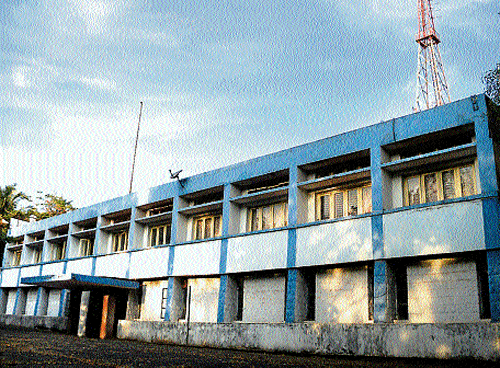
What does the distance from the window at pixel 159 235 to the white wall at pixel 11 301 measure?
16.6 m

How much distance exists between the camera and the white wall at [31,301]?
123 feet

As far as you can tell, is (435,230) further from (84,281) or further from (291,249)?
(84,281)

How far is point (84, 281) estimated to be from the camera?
24.7 metres

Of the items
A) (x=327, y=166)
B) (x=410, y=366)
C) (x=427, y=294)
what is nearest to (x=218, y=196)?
(x=327, y=166)

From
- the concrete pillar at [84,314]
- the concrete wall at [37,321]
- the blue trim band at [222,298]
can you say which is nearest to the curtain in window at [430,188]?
the blue trim band at [222,298]

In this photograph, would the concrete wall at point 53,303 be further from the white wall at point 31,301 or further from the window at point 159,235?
the window at point 159,235

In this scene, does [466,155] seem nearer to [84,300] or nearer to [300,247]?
[300,247]

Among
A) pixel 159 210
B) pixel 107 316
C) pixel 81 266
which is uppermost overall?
pixel 159 210

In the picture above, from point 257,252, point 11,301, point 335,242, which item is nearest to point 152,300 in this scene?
point 257,252

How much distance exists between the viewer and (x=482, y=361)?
48.3ft

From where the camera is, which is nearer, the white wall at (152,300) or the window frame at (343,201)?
the window frame at (343,201)

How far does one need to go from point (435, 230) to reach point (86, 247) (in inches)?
995

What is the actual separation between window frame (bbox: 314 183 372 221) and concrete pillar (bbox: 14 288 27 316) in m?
26.8

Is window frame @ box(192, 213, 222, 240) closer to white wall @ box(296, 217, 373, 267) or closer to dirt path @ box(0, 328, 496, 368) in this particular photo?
white wall @ box(296, 217, 373, 267)
